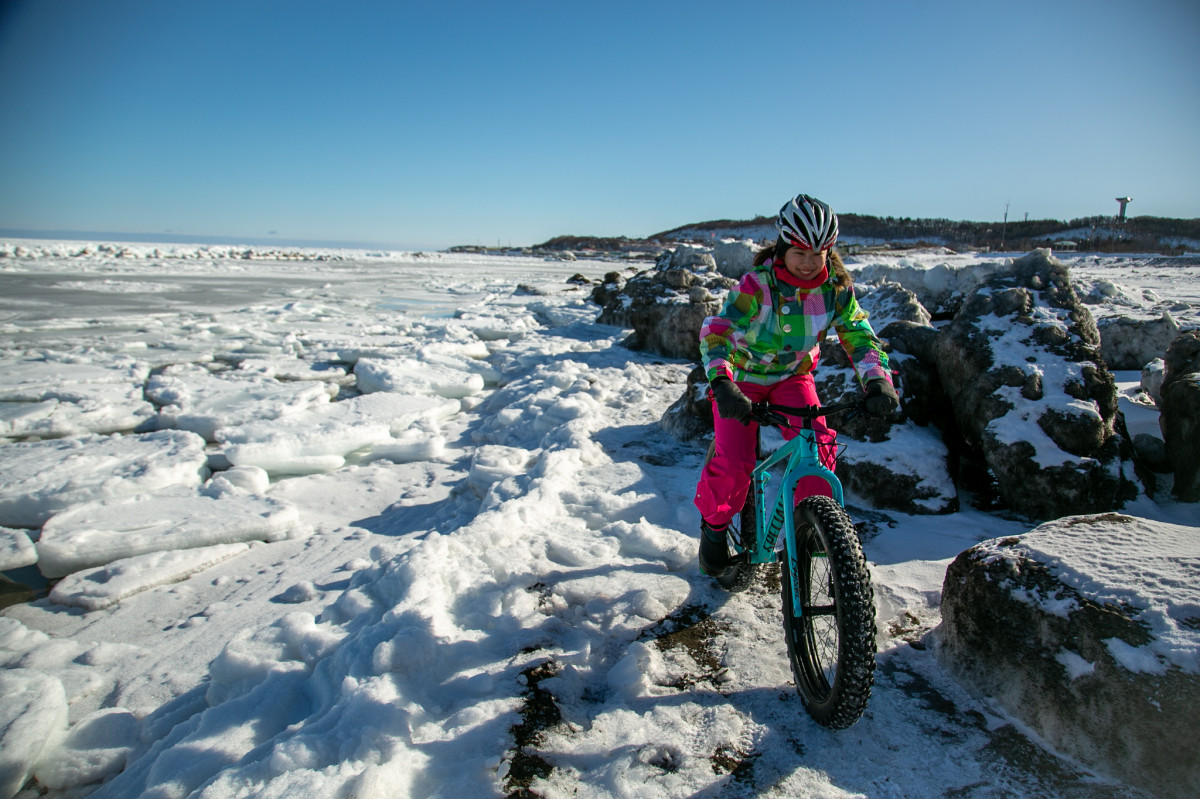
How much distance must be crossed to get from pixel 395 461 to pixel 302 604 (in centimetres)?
238

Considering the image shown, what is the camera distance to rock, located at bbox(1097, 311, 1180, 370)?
19.8 ft

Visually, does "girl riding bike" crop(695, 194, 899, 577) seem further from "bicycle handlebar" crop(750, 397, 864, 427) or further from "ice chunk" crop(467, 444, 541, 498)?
→ "ice chunk" crop(467, 444, 541, 498)

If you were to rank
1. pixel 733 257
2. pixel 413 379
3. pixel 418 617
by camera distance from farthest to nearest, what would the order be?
pixel 733 257
pixel 413 379
pixel 418 617

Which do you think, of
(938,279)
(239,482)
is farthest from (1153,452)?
(239,482)

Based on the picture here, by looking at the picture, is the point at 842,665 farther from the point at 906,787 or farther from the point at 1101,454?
the point at 1101,454

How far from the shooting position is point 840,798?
5.73ft

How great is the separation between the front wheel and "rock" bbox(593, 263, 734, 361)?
18.9 feet

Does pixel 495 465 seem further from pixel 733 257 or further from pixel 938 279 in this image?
pixel 733 257

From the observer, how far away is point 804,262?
2371 mm

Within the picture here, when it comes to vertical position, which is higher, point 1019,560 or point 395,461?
point 1019,560

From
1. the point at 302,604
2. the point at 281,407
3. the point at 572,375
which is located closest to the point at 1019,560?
the point at 302,604

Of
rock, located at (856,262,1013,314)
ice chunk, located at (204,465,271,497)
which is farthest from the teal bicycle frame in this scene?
rock, located at (856,262,1013,314)

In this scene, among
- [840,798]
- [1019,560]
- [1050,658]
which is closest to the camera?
[840,798]

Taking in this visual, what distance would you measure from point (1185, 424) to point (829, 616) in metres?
3.16
